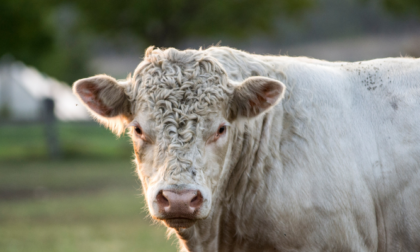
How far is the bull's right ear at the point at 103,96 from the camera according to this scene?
3.86 m

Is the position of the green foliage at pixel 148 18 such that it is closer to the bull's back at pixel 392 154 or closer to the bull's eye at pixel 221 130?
the bull's back at pixel 392 154

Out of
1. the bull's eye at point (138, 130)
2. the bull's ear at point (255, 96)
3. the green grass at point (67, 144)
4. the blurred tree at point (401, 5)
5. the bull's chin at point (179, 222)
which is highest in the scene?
the blurred tree at point (401, 5)

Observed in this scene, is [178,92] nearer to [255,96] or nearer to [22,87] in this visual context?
[255,96]

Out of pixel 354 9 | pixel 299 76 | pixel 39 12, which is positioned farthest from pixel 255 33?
pixel 299 76

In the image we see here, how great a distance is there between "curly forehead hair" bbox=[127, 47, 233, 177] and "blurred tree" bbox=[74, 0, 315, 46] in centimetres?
1543

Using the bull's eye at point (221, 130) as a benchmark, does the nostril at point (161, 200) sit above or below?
below

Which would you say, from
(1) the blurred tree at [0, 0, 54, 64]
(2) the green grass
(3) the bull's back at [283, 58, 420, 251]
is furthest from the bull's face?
(1) the blurred tree at [0, 0, 54, 64]

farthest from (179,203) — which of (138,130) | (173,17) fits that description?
(173,17)

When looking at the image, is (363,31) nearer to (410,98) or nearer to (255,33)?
(255,33)

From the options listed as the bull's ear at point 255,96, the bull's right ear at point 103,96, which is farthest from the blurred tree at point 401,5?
the bull's right ear at point 103,96

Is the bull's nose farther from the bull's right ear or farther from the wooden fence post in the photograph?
the wooden fence post

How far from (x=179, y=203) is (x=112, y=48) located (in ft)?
67.7

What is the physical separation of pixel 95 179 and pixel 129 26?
727cm

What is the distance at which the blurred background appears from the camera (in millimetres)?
9828
